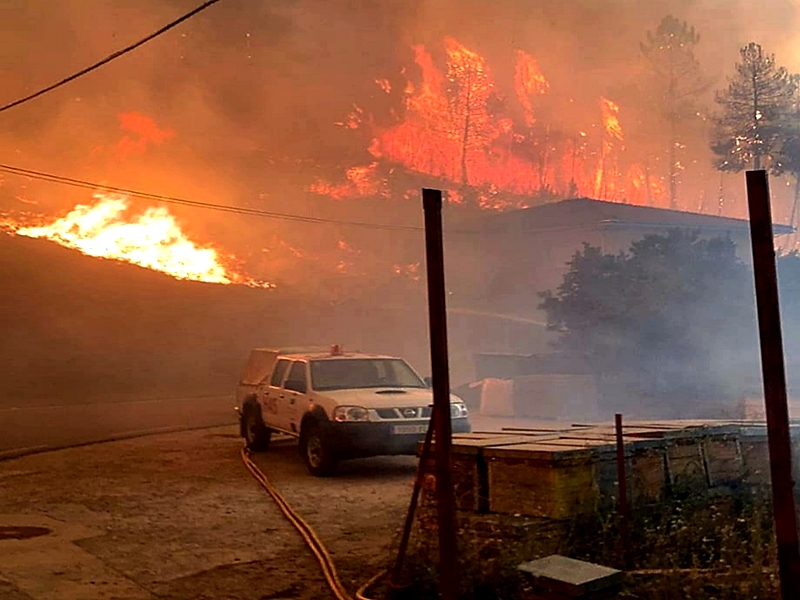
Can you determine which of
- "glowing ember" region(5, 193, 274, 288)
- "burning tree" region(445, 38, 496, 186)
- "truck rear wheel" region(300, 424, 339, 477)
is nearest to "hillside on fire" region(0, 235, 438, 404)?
"glowing ember" region(5, 193, 274, 288)

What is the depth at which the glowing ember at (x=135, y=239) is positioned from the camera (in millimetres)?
22109

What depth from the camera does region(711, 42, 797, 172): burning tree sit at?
21094mm

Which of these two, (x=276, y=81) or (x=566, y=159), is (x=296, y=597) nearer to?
(x=276, y=81)

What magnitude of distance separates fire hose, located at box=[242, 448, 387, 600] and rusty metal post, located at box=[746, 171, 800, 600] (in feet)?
7.75

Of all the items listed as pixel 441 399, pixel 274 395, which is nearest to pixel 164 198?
pixel 274 395

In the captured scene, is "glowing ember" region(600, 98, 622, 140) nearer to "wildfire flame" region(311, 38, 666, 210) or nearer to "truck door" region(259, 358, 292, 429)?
"wildfire flame" region(311, 38, 666, 210)

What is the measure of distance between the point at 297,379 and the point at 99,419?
9506mm

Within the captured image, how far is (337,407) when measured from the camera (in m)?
9.09

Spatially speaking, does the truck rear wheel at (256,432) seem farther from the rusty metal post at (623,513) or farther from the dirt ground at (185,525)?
the rusty metal post at (623,513)

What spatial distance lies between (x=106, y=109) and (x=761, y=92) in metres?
18.1

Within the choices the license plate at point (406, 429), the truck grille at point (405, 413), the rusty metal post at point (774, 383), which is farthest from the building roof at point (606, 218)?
the rusty metal post at point (774, 383)

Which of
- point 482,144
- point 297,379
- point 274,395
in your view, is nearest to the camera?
point 297,379

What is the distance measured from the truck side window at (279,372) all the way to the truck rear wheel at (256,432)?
694mm

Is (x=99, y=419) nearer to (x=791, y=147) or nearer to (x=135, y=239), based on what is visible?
(x=135, y=239)
